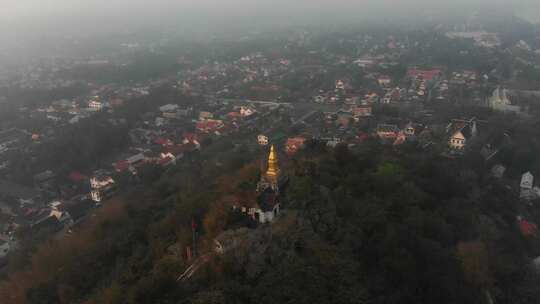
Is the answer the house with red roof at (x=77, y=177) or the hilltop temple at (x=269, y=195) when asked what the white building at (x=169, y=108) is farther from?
the hilltop temple at (x=269, y=195)

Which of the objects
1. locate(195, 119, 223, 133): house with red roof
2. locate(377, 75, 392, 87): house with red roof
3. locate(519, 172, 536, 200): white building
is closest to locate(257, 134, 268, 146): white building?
locate(195, 119, 223, 133): house with red roof

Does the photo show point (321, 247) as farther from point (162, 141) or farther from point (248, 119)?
point (248, 119)

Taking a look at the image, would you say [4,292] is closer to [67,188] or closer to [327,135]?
[67,188]

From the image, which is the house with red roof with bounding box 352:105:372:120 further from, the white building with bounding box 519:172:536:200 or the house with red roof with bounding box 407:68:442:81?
the house with red roof with bounding box 407:68:442:81

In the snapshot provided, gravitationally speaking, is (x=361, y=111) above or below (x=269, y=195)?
below

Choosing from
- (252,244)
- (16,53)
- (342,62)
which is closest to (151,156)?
(252,244)

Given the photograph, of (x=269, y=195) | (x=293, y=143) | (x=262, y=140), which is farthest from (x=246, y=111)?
(x=269, y=195)

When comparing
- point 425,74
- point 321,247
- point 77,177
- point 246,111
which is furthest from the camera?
point 425,74

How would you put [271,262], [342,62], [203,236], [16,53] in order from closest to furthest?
[271,262] → [203,236] → [342,62] → [16,53]
